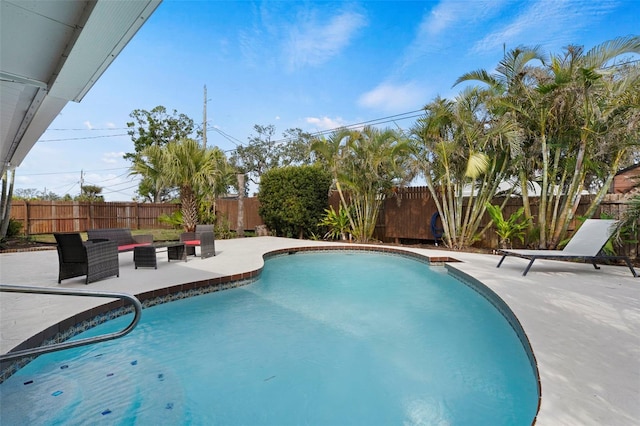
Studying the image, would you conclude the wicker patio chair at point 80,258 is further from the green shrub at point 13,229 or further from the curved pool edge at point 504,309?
the green shrub at point 13,229

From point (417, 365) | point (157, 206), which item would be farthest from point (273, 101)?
point (417, 365)

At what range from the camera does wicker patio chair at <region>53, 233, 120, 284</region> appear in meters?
4.51

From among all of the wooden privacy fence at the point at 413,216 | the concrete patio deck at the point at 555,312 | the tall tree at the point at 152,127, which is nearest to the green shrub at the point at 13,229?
the concrete patio deck at the point at 555,312

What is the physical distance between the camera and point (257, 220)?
52.6ft

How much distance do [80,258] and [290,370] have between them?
375 centimetres

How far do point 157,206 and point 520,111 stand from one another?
55.0ft

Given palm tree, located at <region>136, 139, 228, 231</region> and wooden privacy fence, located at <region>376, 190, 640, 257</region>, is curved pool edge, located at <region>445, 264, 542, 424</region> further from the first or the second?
palm tree, located at <region>136, 139, 228, 231</region>

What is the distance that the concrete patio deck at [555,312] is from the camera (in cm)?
191

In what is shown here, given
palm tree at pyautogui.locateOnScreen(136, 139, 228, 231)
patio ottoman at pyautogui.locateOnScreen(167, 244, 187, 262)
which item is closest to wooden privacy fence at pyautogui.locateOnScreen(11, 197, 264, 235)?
palm tree at pyautogui.locateOnScreen(136, 139, 228, 231)

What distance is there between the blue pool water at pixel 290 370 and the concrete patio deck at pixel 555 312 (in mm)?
284

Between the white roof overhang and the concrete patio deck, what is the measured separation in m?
2.15

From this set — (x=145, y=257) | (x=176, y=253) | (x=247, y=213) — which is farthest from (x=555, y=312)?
(x=247, y=213)

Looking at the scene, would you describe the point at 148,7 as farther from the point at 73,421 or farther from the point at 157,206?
the point at 157,206

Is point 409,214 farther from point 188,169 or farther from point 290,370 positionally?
point 290,370
